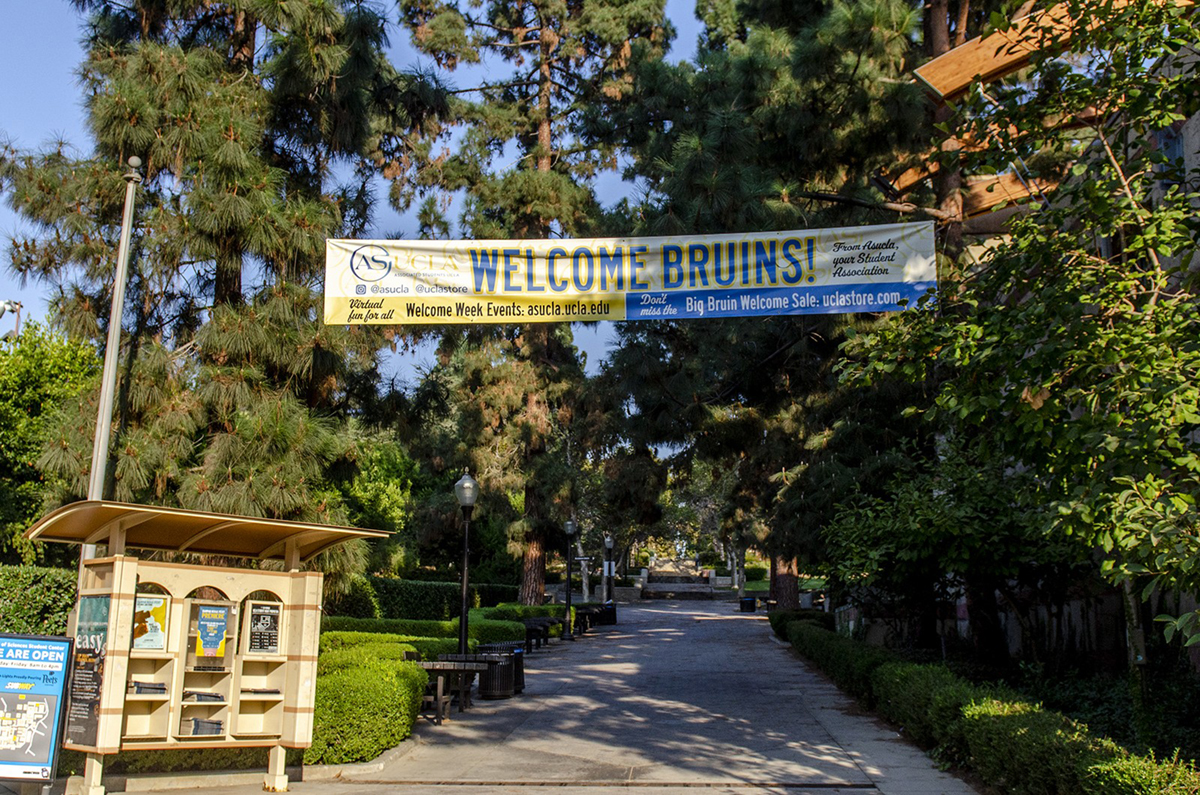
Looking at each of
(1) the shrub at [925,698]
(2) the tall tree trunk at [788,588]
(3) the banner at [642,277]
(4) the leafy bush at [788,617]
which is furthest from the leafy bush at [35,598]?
(2) the tall tree trunk at [788,588]

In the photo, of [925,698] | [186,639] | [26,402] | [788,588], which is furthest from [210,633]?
[788,588]

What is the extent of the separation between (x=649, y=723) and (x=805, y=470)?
7.53 m

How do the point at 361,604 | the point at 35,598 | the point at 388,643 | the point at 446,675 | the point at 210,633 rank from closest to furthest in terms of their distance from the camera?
the point at 210,633 < the point at 35,598 < the point at 446,675 < the point at 388,643 < the point at 361,604

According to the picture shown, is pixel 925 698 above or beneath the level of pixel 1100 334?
beneath

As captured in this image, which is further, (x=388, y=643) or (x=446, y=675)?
(x=388, y=643)

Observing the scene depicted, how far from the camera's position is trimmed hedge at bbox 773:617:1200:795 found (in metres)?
5.67

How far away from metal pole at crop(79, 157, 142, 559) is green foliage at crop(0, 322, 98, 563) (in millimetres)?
11879

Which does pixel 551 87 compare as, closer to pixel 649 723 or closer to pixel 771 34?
pixel 771 34

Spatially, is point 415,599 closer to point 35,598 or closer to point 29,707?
point 35,598

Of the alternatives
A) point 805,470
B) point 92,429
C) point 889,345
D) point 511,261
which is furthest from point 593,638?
point 889,345

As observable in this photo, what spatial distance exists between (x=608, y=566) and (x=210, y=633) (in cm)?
4038

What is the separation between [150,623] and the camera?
8.27 m

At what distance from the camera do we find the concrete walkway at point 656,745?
877 cm

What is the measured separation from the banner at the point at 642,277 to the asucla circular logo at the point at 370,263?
0.02 metres
